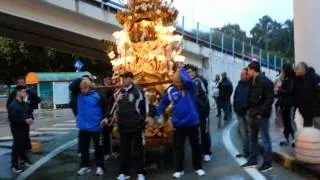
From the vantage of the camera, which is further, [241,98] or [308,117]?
[241,98]

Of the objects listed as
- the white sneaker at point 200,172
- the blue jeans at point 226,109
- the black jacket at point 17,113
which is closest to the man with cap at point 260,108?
the white sneaker at point 200,172

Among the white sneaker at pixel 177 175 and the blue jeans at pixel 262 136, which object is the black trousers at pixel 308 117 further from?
the white sneaker at pixel 177 175

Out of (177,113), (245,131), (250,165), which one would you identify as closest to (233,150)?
(245,131)

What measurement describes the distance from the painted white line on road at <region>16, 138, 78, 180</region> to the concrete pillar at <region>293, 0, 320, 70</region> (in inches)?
242

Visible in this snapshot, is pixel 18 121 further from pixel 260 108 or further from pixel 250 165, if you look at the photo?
pixel 260 108

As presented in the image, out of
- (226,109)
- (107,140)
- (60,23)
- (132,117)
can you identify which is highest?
(60,23)

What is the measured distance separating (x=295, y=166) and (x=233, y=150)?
2823 millimetres

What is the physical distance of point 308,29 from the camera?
42.0 feet

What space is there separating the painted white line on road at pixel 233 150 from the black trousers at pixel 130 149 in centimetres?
191

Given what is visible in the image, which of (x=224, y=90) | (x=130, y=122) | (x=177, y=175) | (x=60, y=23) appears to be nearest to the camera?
(x=130, y=122)

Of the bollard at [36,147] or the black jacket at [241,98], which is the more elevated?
the black jacket at [241,98]

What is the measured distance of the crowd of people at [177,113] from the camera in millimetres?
9617

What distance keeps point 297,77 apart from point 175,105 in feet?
8.33

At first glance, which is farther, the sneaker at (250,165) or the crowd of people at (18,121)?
the crowd of people at (18,121)
